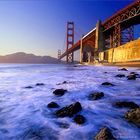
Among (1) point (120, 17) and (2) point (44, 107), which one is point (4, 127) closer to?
(2) point (44, 107)

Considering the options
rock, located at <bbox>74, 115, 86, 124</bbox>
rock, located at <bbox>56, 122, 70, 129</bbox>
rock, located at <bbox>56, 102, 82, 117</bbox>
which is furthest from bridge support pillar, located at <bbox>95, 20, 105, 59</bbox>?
rock, located at <bbox>56, 122, 70, 129</bbox>

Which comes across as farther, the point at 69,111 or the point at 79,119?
the point at 69,111

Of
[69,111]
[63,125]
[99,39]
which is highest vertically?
[99,39]

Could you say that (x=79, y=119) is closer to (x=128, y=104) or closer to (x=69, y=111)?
(x=69, y=111)

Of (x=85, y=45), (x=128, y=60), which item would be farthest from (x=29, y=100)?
(x=85, y=45)

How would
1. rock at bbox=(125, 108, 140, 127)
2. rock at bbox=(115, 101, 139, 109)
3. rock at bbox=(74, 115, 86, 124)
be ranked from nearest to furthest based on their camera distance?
rock at bbox=(125, 108, 140, 127) → rock at bbox=(74, 115, 86, 124) → rock at bbox=(115, 101, 139, 109)

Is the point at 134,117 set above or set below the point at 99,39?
below

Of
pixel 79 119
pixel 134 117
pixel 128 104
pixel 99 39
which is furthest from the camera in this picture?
pixel 99 39

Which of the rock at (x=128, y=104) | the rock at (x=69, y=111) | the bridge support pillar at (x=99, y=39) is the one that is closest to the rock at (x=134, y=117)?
the rock at (x=128, y=104)

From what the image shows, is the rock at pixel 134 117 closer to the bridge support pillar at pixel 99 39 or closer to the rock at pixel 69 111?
the rock at pixel 69 111

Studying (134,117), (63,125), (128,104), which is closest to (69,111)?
(63,125)

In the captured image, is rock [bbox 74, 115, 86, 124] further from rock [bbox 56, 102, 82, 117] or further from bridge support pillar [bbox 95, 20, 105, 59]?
bridge support pillar [bbox 95, 20, 105, 59]

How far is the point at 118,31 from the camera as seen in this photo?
29.3 meters

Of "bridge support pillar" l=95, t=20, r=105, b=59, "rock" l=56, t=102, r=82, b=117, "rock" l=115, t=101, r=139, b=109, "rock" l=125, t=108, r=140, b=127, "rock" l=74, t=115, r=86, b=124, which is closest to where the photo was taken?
"rock" l=125, t=108, r=140, b=127
